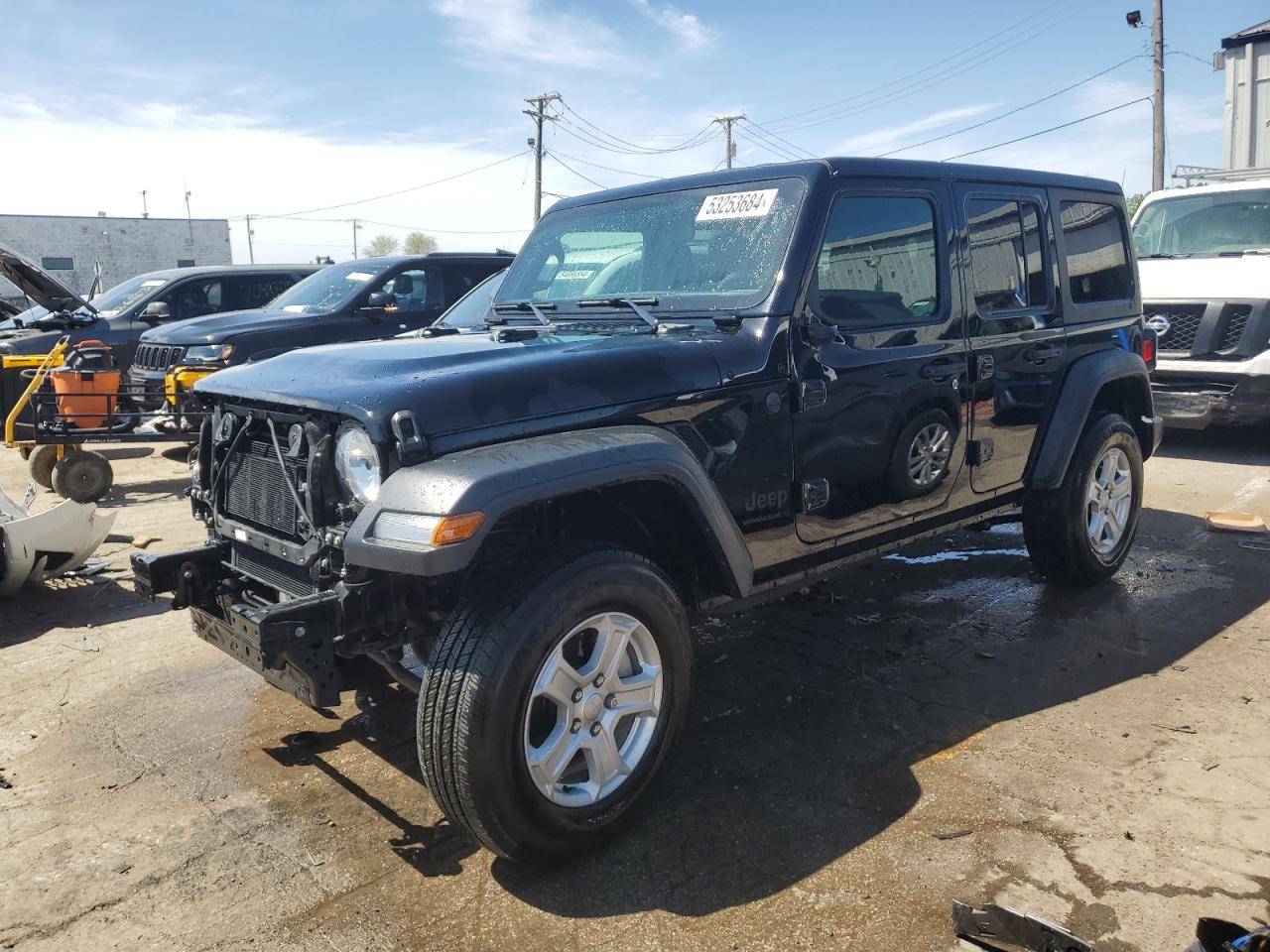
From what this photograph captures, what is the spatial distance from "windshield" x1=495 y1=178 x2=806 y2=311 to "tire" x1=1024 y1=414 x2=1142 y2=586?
7.12ft

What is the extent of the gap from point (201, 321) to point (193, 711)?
6.44 metres

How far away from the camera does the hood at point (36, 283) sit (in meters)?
8.62

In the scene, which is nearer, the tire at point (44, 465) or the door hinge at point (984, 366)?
the door hinge at point (984, 366)

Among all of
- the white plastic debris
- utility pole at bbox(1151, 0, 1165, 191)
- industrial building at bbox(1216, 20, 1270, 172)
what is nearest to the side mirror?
the white plastic debris

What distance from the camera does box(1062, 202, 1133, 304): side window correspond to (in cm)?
480

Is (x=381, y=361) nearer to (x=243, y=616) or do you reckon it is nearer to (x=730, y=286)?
(x=243, y=616)

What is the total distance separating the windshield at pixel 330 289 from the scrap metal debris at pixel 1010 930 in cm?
809

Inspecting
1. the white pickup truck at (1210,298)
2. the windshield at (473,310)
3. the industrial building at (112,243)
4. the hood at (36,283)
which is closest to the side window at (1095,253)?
the windshield at (473,310)

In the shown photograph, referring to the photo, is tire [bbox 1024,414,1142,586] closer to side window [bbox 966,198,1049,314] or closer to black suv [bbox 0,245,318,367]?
side window [bbox 966,198,1049,314]

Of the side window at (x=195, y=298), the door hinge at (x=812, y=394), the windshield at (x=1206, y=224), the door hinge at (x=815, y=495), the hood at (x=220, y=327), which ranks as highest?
the windshield at (x=1206, y=224)

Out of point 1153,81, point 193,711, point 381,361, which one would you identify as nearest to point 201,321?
point 193,711

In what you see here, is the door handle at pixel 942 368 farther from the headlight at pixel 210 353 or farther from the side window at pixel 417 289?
the headlight at pixel 210 353

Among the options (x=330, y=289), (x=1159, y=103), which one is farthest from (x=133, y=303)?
(x=1159, y=103)

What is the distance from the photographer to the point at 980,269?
4227 mm
